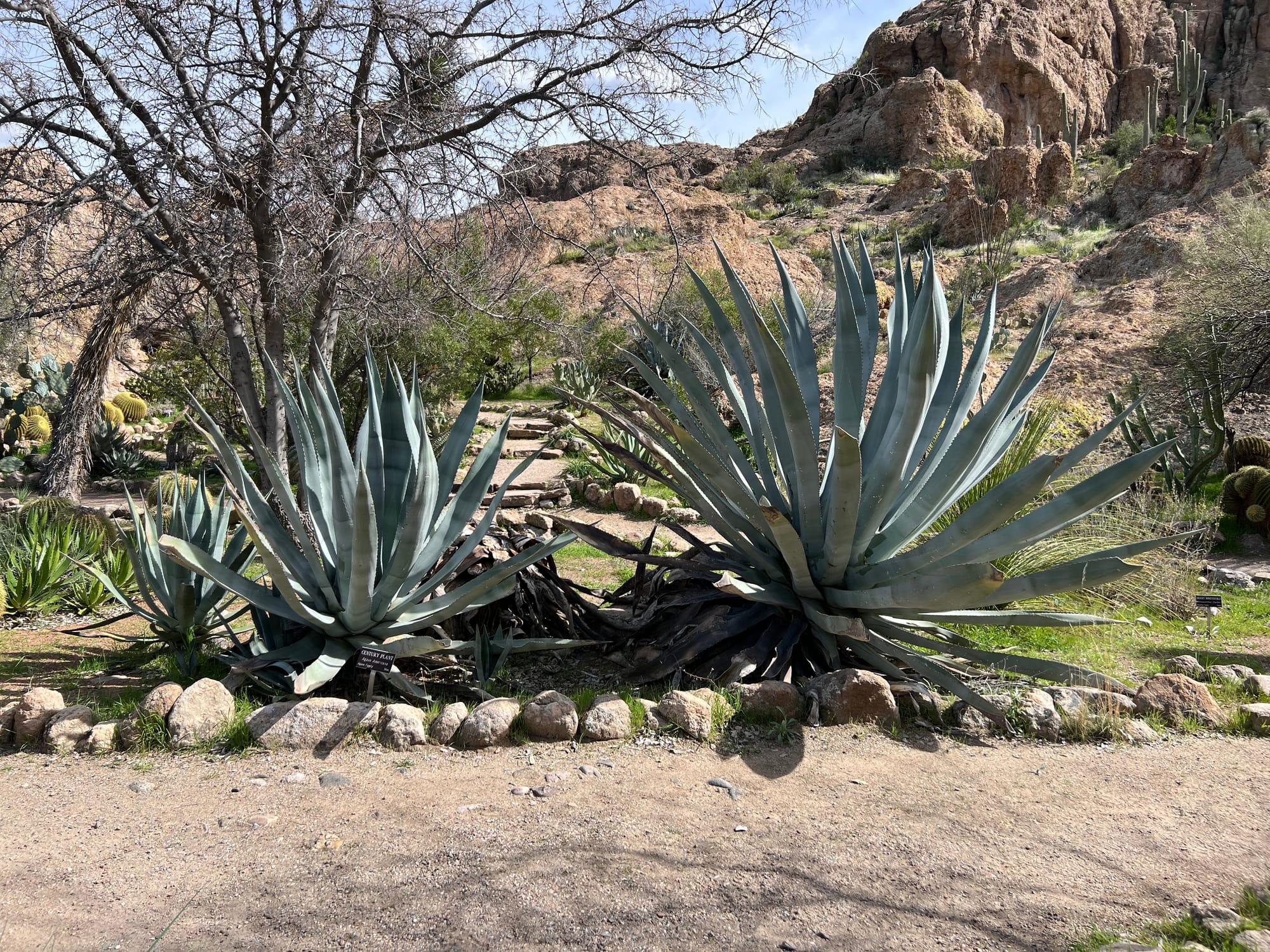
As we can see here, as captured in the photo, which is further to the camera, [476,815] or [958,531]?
[958,531]

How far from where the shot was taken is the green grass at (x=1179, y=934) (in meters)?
2.15

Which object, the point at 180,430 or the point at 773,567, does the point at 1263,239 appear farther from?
the point at 180,430

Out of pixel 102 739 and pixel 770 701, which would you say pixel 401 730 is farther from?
pixel 770 701

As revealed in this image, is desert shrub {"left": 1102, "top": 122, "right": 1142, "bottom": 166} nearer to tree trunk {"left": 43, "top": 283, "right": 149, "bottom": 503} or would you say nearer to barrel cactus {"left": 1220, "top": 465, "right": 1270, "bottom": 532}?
barrel cactus {"left": 1220, "top": 465, "right": 1270, "bottom": 532}

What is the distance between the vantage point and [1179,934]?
2221 millimetres

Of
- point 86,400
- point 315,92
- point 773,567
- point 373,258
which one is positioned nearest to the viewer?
point 773,567

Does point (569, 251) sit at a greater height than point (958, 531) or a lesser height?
greater

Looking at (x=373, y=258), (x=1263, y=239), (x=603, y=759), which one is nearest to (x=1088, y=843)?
(x=603, y=759)

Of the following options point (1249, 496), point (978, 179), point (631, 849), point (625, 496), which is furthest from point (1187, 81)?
point (631, 849)

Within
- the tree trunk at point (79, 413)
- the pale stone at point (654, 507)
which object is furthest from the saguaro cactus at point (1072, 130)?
the tree trunk at point (79, 413)

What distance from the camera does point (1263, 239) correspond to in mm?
14625

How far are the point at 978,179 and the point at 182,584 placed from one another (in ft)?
97.3

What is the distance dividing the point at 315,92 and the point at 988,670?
5039 millimetres

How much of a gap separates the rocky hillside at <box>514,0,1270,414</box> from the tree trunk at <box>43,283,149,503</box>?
4731 millimetres
